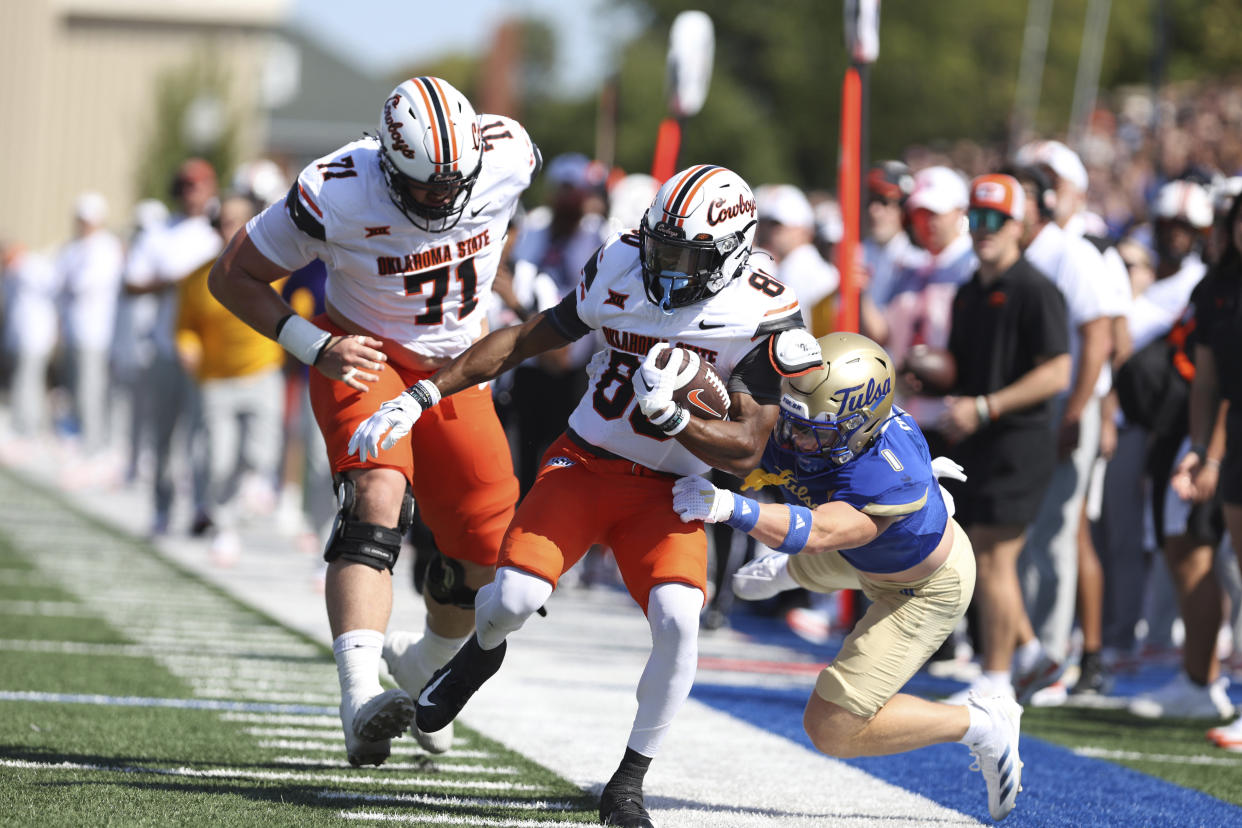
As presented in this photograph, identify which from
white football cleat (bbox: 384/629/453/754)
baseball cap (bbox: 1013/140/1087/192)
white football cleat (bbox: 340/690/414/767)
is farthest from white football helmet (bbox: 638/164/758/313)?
baseball cap (bbox: 1013/140/1087/192)

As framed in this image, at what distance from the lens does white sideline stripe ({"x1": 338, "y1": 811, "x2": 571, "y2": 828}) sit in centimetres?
431

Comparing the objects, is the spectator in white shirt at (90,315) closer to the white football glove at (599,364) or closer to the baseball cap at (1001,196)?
the baseball cap at (1001,196)

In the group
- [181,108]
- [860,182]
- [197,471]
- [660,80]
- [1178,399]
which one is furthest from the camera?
[660,80]

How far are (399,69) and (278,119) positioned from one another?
4009cm

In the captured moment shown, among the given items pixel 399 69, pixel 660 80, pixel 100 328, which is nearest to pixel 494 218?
pixel 100 328

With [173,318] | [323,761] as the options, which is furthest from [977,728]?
[173,318]

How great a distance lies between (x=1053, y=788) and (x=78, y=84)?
44.3m

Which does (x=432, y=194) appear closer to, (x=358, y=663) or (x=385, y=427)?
(x=385, y=427)

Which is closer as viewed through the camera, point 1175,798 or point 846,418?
point 846,418

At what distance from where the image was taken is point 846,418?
455 centimetres

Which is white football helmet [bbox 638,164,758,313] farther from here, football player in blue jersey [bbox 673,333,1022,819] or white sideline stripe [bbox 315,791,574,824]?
white sideline stripe [bbox 315,791,574,824]

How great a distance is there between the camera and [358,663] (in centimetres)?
459

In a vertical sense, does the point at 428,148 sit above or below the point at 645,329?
above

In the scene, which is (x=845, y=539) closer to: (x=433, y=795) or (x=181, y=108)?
(x=433, y=795)
